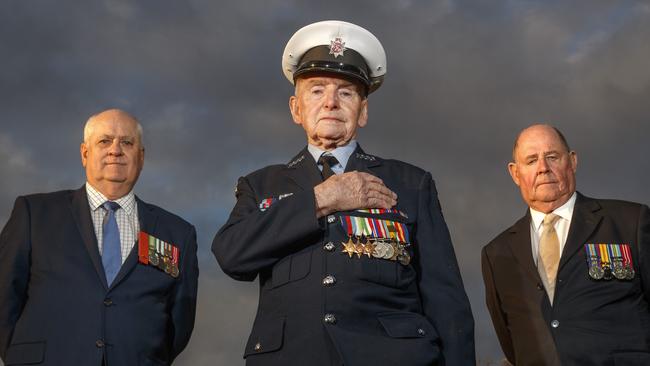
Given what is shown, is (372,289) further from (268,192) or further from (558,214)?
(558,214)

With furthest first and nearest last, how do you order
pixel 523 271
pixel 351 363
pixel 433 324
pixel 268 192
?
pixel 523 271, pixel 268 192, pixel 433 324, pixel 351 363

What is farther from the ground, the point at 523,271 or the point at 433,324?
the point at 523,271

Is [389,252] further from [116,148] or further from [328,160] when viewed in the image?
[116,148]

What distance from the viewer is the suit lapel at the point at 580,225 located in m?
6.14

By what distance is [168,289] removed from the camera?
5.32 meters

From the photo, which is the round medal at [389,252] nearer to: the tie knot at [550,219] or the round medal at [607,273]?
the round medal at [607,273]

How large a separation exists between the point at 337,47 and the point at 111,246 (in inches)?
70.9

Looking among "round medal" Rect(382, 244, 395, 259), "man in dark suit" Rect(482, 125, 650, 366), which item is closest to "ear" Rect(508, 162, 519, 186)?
"man in dark suit" Rect(482, 125, 650, 366)

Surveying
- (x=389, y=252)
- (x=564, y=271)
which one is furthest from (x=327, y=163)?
(x=564, y=271)

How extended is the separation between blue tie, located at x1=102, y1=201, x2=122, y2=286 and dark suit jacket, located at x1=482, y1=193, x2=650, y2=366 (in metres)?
2.83

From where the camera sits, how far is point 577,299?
5.93 m

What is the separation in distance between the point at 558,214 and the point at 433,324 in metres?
2.57

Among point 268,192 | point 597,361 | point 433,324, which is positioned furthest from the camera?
Answer: point 597,361

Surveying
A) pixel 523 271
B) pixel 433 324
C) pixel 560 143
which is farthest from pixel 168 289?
pixel 560 143
